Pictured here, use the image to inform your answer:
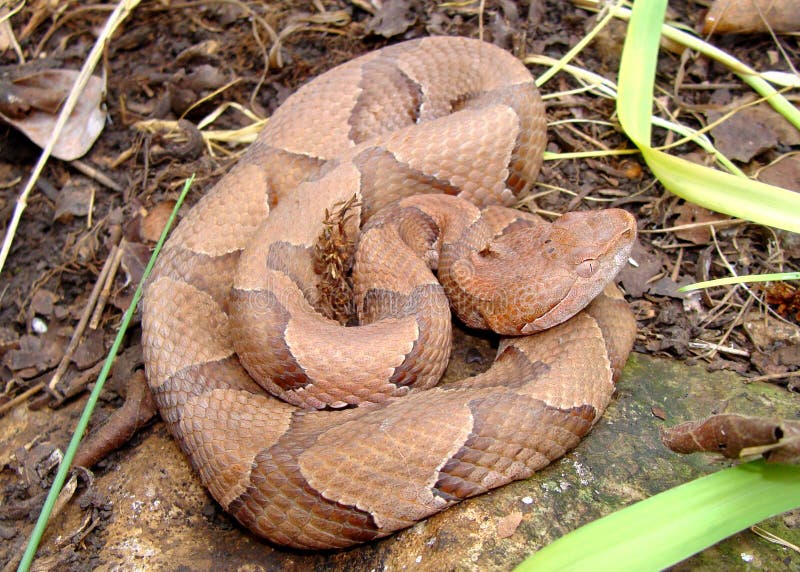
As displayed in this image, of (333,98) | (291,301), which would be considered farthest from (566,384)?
(333,98)

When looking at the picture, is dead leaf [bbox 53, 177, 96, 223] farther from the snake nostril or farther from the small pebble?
the snake nostril

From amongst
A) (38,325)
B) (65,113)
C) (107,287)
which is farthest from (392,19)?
(38,325)

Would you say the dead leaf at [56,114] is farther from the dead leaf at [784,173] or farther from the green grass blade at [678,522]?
the dead leaf at [784,173]

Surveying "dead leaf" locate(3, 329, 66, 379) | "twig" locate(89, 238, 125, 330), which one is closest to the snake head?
"twig" locate(89, 238, 125, 330)

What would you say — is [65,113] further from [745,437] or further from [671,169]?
[745,437]

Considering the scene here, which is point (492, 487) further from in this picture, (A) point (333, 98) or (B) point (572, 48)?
(B) point (572, 48)

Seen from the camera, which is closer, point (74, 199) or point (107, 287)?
point (107, 287)

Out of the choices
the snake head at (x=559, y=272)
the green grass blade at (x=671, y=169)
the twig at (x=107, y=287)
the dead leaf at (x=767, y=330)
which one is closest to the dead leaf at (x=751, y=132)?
the green grass blade at (x=671, y=169)
